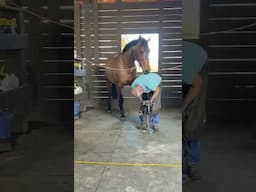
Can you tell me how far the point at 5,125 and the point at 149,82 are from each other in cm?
83

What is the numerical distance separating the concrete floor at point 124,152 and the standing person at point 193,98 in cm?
48

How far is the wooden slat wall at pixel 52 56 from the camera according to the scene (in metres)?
1.29

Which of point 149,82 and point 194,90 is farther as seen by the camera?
point 149,82

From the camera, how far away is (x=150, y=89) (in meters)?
1.81

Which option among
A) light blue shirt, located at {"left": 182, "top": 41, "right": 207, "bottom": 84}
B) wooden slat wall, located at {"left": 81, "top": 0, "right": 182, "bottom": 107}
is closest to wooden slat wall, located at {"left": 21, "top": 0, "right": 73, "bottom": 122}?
wooden slat wall, located at {"left": 81, "top": 0, "right": 182, "bottom": 107}

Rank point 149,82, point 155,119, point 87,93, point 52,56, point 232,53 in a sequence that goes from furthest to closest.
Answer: point 155,119 < point 149,82 < point 87,93 < point 52,56 < point 232,53

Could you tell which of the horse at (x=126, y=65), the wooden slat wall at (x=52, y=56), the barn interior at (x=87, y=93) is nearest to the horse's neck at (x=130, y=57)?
the horse at (x=126, y=65)

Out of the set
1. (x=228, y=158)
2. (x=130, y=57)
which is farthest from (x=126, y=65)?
(x=228, y=158)

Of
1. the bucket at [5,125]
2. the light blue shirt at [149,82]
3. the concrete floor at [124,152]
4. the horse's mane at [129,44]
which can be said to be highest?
the horse's mane at [129,44]

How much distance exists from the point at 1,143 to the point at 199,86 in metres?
0.85

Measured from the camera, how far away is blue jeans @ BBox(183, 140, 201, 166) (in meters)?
1.19

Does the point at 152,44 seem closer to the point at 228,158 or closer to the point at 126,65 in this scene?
the point at 126,65

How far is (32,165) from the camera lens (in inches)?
53.5

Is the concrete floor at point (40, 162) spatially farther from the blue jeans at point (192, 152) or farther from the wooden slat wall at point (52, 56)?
the blue jeans at point (192, 152)
